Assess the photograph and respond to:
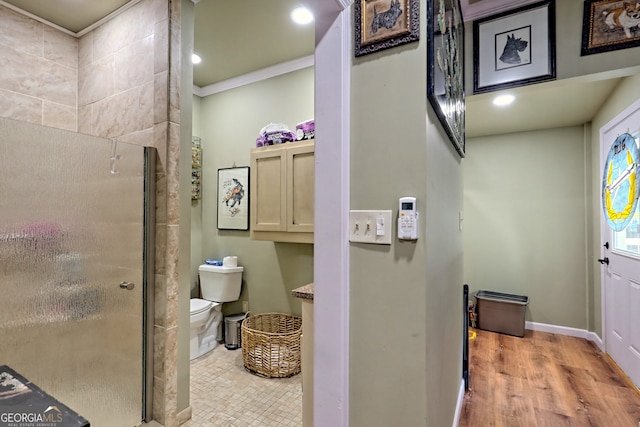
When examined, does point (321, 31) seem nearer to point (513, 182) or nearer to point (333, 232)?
point (333, 232)

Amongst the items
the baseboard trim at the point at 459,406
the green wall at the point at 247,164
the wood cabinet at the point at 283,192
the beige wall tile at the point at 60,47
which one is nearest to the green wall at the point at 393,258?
the baseboard trim at the point at 459,406

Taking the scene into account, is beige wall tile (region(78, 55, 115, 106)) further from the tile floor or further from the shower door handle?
the tile floor

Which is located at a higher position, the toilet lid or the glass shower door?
the glass shower door

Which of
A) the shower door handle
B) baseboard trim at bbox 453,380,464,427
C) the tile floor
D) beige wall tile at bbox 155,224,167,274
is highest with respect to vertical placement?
beige wall tile at bbox 155,224,167,274

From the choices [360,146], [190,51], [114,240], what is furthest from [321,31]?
[114,240]

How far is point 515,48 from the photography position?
211cm

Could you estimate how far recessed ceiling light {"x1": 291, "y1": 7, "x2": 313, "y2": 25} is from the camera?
2240 mm

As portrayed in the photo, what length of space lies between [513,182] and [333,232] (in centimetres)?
354

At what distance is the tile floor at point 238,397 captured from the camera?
1.95m

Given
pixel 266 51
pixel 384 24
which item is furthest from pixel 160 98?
pixel 384 24

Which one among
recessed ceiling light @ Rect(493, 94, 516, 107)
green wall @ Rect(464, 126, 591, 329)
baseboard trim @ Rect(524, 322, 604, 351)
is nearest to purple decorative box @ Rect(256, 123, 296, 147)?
recessed ceiling light @ Rect(493, 94, 516, 107)

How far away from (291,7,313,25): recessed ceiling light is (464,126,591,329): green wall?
2667 mm

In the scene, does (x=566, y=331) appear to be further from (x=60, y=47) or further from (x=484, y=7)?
(x=60, y=47)

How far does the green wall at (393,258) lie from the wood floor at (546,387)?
1.28 metres
